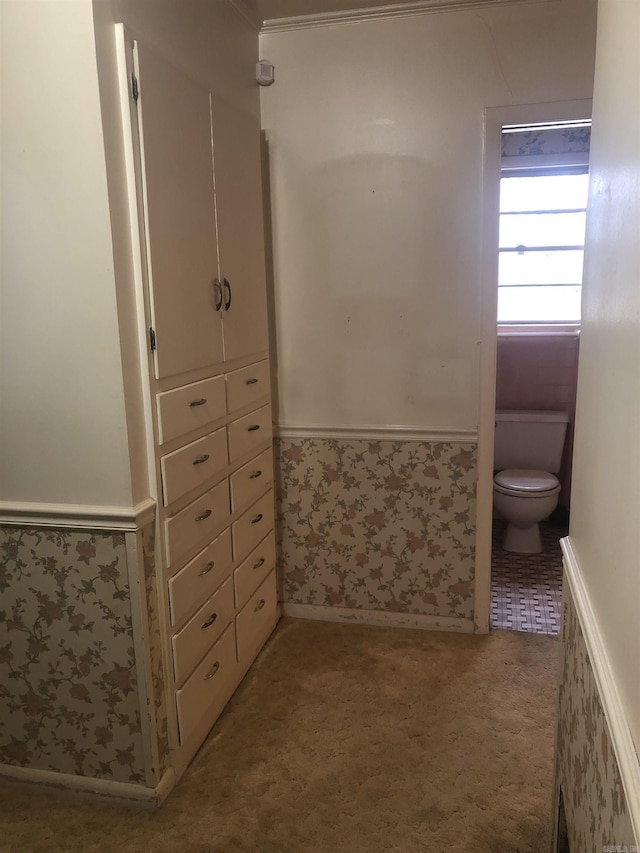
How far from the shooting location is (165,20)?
72.1 inches

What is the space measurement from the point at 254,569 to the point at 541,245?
2.66 m

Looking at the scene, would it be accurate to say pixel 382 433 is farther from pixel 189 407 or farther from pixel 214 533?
pixel 189 407

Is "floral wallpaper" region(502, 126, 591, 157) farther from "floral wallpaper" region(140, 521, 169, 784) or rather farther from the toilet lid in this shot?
"floral wallpaper" region(140, 521, 169, 784)

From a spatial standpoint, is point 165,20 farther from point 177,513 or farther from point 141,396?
point 177,513

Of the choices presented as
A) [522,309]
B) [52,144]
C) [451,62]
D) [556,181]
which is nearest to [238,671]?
[52,144]

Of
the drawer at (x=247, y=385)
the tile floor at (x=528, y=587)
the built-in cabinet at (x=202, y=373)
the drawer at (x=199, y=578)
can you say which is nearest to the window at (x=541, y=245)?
the tile floor at (x=528, y=587)

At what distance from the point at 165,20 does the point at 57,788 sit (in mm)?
2226

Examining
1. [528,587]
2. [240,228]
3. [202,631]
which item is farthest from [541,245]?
[202,631]

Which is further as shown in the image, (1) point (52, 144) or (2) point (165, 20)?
(2) point (165, 20)

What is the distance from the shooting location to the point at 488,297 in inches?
99.0

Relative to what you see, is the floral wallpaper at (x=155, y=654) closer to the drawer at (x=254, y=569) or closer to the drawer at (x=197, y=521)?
the drawer at (x=197, y=521)

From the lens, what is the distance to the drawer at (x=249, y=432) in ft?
7.29

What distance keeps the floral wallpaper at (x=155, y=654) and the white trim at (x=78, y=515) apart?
6cm

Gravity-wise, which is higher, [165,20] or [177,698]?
[165,20]
